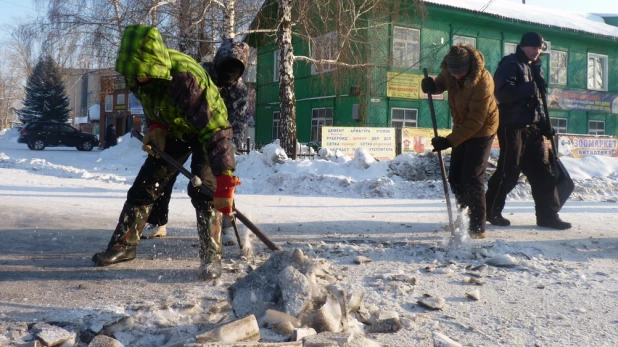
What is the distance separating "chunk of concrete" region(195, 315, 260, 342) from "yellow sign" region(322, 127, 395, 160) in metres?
12.8

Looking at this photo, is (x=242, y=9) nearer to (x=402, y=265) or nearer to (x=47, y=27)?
(x=47, y=27)

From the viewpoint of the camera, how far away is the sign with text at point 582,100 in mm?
25891

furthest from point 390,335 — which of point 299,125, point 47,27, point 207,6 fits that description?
point 299,125

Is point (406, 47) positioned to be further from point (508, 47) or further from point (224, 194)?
point (224, 194)

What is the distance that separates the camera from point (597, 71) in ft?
90.8

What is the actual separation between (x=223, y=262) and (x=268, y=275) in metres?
1.14

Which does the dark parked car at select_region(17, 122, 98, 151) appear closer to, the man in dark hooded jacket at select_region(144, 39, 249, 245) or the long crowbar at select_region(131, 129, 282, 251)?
the man in dark hooded jacket at select_region(144, 39, 249, 245)

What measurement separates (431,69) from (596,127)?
412 inches

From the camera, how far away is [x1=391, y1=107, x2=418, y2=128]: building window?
2234 cm

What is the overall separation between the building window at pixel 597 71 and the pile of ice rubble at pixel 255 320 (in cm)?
2825

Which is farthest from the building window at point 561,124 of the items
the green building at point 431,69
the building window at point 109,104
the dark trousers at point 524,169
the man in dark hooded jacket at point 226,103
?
the building window at point 109,104

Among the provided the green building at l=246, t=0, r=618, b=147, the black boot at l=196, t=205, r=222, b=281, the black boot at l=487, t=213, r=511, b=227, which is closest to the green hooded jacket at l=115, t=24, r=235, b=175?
the black boot at l=196, t=205, r=222, b=281

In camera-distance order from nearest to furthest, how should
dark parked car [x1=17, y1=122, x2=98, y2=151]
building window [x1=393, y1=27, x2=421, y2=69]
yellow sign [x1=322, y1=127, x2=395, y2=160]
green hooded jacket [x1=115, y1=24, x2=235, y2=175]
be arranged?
green hooded jacket [x1=115, y1=24, x2=235, y2=175]
yellow sign [x1=322, y1=127, x2=395, y2=160]
building window [x1=393, y1=27, x2=421, y2=69]
dark parked car [x1=17, y1=122, x2=98, y2=151]

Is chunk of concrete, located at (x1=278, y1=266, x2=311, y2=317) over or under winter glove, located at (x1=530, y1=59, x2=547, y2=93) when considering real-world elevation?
under
